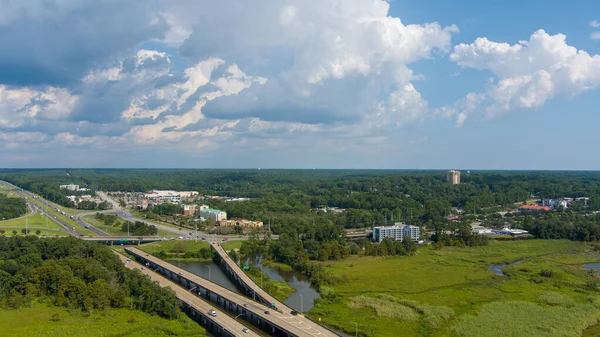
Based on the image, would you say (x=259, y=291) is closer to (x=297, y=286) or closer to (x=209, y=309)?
(x=209, y=309)

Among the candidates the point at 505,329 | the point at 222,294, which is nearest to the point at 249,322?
the point at 222,294

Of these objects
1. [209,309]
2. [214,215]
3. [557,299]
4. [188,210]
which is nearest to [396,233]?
[557,299]

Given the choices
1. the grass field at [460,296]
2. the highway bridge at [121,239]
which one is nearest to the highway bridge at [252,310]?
the grass field at [460,296]

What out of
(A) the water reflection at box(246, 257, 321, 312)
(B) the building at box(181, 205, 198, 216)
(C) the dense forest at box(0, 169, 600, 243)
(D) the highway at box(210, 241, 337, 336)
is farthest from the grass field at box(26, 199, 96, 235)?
(A) the water reflection at box(246, 257, 321, 312)

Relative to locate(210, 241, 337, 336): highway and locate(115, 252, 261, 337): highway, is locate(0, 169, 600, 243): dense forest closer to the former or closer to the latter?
locate(210, 241, 337, 336): highway

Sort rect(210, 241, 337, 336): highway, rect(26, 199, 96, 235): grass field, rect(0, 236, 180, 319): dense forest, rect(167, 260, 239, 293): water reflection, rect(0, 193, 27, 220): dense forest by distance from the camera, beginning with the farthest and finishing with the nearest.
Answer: rect(0, 193, 27, 220): dense forest → rect(26, 199, 96, 235): grass field → rect(167, 260, 239, 293): water reflection → rect(0, 236, 180, 319): dense forest → rect(210, 241, 337, 336): highway

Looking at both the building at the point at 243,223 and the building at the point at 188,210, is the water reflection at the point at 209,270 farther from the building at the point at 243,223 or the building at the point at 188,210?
the building at the point at 188,210
